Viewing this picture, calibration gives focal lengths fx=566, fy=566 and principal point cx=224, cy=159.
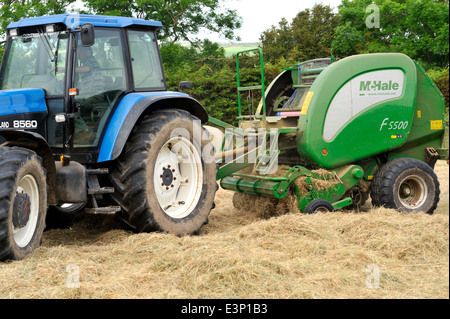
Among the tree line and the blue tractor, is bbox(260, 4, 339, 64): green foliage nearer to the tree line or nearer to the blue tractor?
the tree line

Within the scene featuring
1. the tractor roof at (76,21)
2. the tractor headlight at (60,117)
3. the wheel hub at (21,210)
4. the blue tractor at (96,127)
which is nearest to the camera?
the wheel hub at (21,210)

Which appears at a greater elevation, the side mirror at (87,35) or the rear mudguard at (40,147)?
the side mirror at (87,35)

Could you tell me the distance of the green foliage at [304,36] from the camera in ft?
73.3

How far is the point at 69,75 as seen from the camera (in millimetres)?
5375

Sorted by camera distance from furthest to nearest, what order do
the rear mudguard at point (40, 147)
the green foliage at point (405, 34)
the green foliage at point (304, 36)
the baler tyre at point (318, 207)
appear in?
the green foliage at point (304, 36) → the green foliage at point (405, 34) → the baler tyre at point (318, 207) → the rear mudguard at point (40, 147)

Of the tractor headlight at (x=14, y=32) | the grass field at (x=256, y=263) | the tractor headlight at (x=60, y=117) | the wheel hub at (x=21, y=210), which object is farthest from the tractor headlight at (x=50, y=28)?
the grass field at (x=256, y=263)

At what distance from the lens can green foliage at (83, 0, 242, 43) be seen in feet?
63.5

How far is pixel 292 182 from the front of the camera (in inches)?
270

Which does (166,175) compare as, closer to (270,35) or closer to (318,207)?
(318,207)

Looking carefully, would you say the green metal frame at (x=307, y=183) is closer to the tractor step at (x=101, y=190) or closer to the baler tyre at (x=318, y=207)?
the baler tyre at (x=318, y=207)

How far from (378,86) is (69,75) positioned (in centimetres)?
395

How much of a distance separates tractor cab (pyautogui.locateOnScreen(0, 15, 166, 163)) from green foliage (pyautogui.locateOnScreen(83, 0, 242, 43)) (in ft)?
44.8

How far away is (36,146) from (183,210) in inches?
70.3
